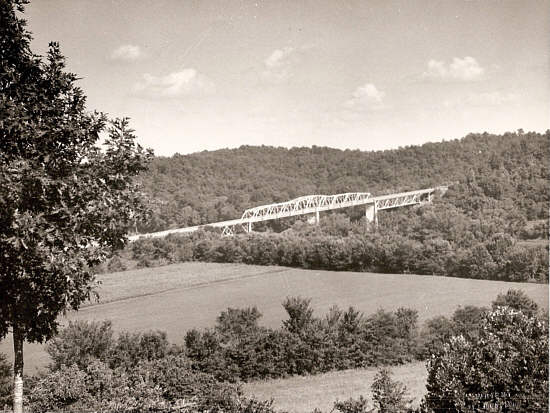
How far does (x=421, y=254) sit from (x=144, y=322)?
36084 millimetres

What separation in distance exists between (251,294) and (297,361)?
85.1ft

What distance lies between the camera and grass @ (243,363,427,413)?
2655 cm

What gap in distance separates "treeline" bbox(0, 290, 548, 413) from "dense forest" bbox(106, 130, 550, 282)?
319 inches

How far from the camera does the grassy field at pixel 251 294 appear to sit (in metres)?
46.7

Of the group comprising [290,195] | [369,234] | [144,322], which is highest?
[290,195]

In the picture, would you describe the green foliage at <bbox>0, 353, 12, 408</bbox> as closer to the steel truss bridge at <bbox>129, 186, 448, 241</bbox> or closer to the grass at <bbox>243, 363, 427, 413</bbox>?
the grass at <bbox>243, 363, 427, 413</bbox>

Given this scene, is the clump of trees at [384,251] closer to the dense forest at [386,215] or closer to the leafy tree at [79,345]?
the dense forest at [386,215]

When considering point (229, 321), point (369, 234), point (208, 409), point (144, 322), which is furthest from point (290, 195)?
point (208, 409)

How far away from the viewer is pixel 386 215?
113375 mm

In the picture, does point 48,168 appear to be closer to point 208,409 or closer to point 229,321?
point 208,409

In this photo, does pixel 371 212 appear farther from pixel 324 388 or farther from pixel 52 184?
pixel 52 184

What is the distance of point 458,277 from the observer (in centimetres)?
6069

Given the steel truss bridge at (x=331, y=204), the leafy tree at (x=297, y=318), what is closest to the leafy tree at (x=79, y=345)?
the leafy tree at (x=297, y=318)

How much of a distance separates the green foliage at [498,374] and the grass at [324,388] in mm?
11493
